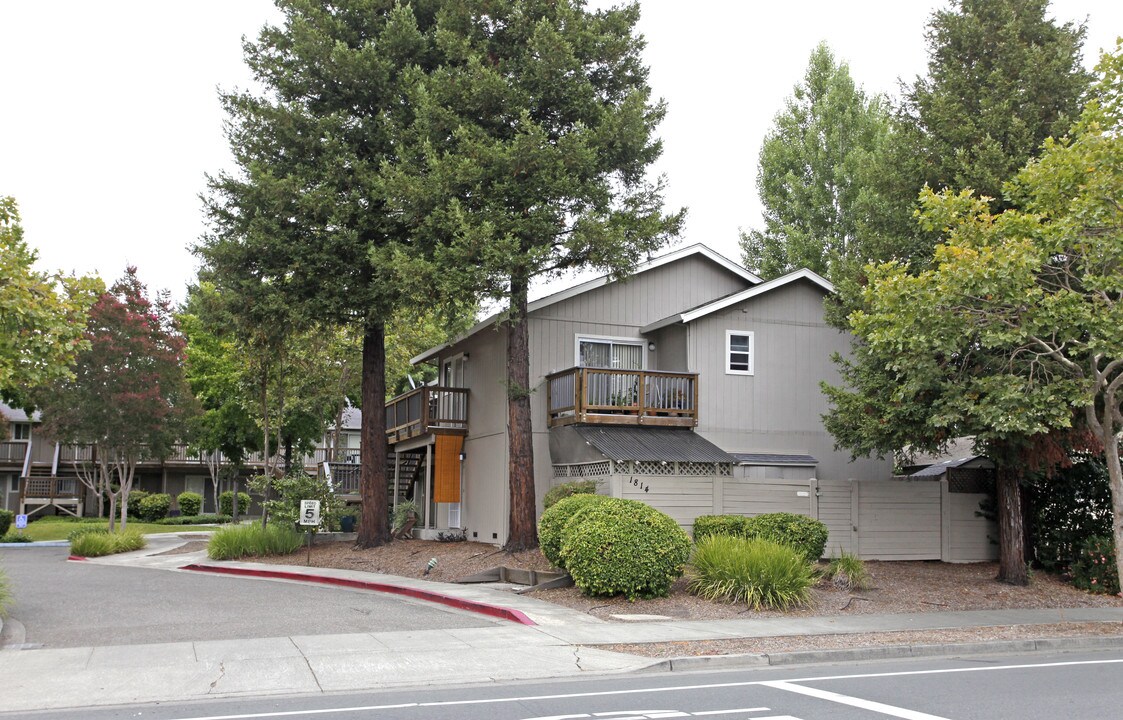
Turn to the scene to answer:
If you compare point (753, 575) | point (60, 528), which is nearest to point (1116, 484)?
point (753, 575)

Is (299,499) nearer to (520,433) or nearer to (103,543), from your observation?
(103,543)

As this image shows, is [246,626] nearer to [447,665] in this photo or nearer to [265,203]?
[447,665]

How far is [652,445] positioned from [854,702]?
1274 cm

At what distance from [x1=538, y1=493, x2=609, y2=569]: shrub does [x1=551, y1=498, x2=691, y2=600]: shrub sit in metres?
0.65

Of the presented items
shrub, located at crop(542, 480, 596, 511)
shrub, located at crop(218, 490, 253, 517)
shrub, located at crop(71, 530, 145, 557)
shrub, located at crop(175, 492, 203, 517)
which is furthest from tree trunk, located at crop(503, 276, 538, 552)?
shrub, located at crop(218, 490, 253, 517)

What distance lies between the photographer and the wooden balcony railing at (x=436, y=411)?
26938mm

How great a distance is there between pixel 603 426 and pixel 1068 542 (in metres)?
10.0

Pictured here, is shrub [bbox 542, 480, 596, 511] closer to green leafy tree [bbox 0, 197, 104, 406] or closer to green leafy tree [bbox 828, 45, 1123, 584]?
green leafy tree [bbox 828, 45, 1123, 584]

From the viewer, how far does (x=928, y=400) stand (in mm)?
18359

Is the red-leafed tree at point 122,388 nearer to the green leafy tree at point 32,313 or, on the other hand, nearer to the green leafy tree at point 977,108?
the green leafy tree at point 32,313

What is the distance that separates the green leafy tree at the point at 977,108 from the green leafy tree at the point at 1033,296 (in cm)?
213

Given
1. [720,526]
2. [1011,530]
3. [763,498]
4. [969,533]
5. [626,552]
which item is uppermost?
[763,498]

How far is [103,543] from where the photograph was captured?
1101 inches

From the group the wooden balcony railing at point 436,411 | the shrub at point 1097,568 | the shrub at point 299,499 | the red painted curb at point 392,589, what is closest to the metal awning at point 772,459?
the shrub at point 1097,568
